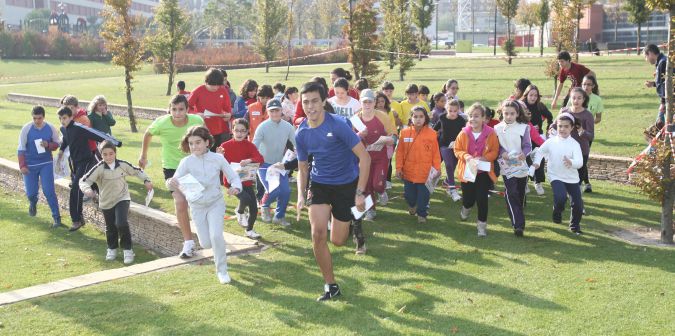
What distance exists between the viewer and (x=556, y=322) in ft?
18.5

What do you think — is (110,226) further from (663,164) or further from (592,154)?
(592,154)

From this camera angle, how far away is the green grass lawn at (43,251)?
869cm

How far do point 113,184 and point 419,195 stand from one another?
400 centimetres

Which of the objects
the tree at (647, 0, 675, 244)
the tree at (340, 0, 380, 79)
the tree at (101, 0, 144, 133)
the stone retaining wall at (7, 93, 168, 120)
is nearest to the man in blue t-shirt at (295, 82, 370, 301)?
the tree at (647, 0, 675, 244)

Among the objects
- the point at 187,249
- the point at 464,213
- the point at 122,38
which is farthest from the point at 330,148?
the point at 122,38

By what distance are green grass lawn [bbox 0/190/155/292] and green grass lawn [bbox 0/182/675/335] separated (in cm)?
217

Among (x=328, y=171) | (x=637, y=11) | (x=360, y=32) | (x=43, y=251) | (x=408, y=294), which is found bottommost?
(x=43, y=251)

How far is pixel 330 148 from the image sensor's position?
627 cm

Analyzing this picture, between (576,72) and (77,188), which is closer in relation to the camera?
(77,188)

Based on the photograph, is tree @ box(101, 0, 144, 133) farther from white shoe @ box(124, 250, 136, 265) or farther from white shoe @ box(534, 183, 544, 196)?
white shoe @ box(534, 183, 544, 196)

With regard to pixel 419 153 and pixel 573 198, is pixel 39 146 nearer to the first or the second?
pixel 419 153

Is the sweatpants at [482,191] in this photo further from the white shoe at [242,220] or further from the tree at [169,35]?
the tree at [169,35]

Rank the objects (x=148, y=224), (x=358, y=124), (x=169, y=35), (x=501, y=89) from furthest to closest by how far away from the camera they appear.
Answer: (x=169, y=35) < (x=501, y=89) < (x=148, y=224) < (x=358, y=124)

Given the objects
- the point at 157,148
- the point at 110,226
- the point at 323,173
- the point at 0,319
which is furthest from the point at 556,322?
the point at 157,148
